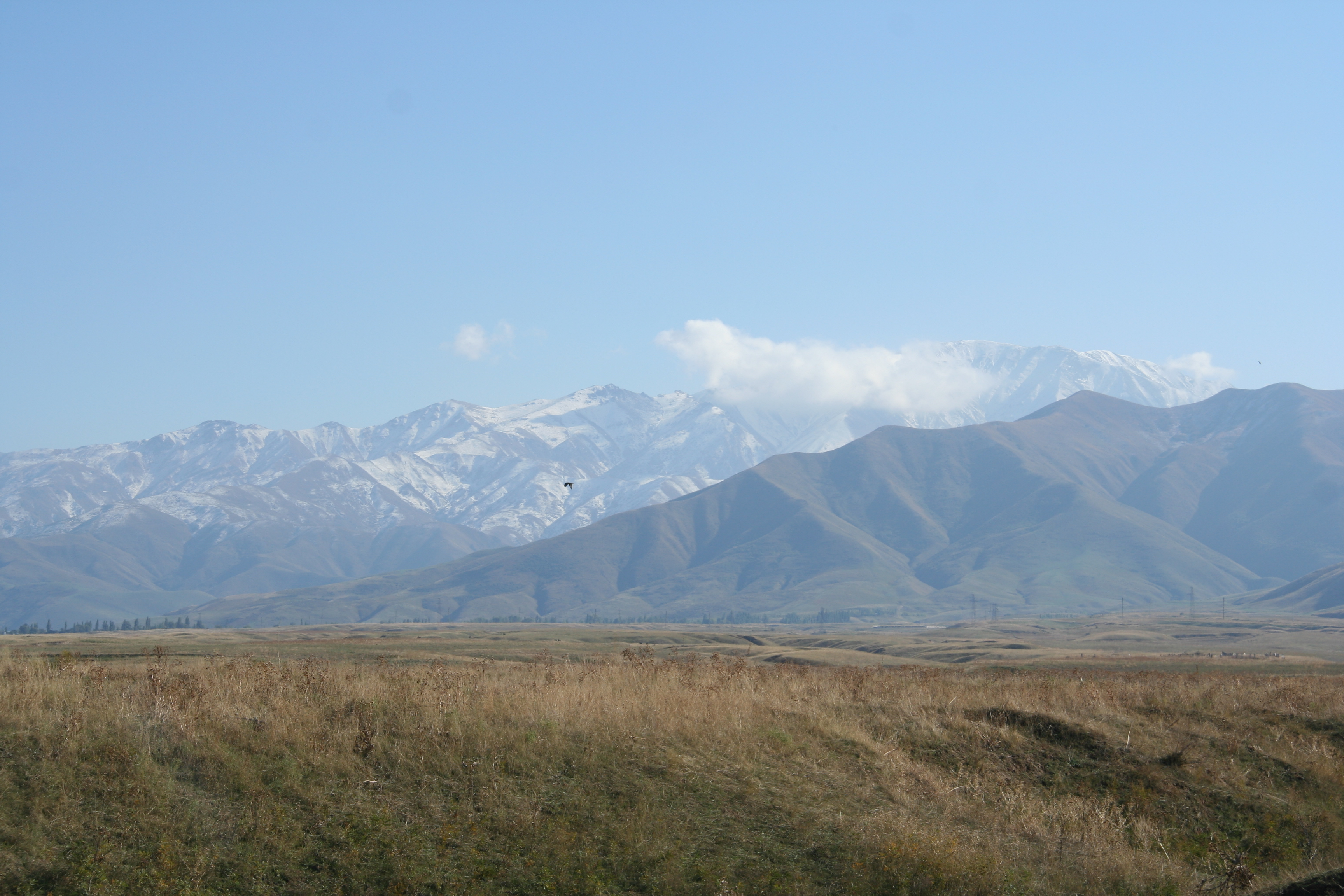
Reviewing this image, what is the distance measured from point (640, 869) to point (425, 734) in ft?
14.0

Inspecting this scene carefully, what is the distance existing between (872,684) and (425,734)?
1170 cm

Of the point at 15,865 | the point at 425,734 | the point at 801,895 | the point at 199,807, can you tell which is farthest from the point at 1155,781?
the point at 15,865

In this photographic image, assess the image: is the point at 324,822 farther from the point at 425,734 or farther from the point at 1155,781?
the point at 1155,781

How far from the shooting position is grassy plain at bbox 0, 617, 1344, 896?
40.2 feet

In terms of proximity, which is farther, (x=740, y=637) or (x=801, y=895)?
(x=740, y=637)

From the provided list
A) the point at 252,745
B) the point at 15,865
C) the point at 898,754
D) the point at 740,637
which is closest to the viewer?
the point at 15,865

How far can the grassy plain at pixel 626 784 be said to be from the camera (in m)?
12.2

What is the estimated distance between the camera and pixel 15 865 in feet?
37.2

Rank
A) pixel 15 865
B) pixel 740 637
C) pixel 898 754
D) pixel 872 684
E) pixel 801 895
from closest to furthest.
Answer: pixel 15 865 < pixel 801 895 < pixel 898 754 < pixel 872 684 < pixel 740 637

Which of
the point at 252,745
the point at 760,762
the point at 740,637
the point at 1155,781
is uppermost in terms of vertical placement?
the point at 252,745

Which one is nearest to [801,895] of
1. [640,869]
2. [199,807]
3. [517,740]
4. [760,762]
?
[640,869]

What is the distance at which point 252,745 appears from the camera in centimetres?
1444

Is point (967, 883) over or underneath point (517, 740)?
underneath

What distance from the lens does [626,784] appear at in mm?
14602
